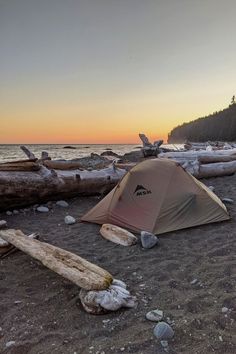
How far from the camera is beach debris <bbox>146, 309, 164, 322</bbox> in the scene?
10.2ft

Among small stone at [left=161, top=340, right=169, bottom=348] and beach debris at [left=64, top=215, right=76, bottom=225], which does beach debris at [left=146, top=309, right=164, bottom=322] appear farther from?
beach debris at [left=64, top=215, right=76, bottom=225]

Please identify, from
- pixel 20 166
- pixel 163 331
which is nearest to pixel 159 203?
pixel 163 331

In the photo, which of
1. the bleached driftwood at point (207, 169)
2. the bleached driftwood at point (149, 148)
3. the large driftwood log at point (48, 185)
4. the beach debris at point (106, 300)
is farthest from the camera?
the bleached driftwood at point (149, 148)

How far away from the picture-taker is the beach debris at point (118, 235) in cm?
522

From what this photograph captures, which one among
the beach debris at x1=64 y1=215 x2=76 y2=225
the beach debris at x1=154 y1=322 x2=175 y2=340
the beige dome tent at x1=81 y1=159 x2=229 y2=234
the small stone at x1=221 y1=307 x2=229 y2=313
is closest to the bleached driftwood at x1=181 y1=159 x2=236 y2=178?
the beige dome tent at x1=81 y1=159 x2=229 y2=234

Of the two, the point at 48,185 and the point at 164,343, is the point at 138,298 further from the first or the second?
the point at 48,185

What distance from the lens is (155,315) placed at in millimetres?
3156

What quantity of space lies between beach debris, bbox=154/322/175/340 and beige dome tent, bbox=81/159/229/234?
9.10 feet

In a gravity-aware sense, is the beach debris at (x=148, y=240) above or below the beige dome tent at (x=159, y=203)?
below

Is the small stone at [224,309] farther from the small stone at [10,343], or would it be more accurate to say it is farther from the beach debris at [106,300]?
the small stone at [10,343]

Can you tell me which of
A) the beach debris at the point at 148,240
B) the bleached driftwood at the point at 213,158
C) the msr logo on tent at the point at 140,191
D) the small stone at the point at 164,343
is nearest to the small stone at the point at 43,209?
the msr logo on tent at the point at 140,191

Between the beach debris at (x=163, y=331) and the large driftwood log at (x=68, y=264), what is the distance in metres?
0.69

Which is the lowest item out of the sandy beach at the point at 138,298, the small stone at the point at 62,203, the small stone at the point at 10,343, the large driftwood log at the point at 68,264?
the small stone at the point at 10,343

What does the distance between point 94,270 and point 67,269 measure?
1.10ft
